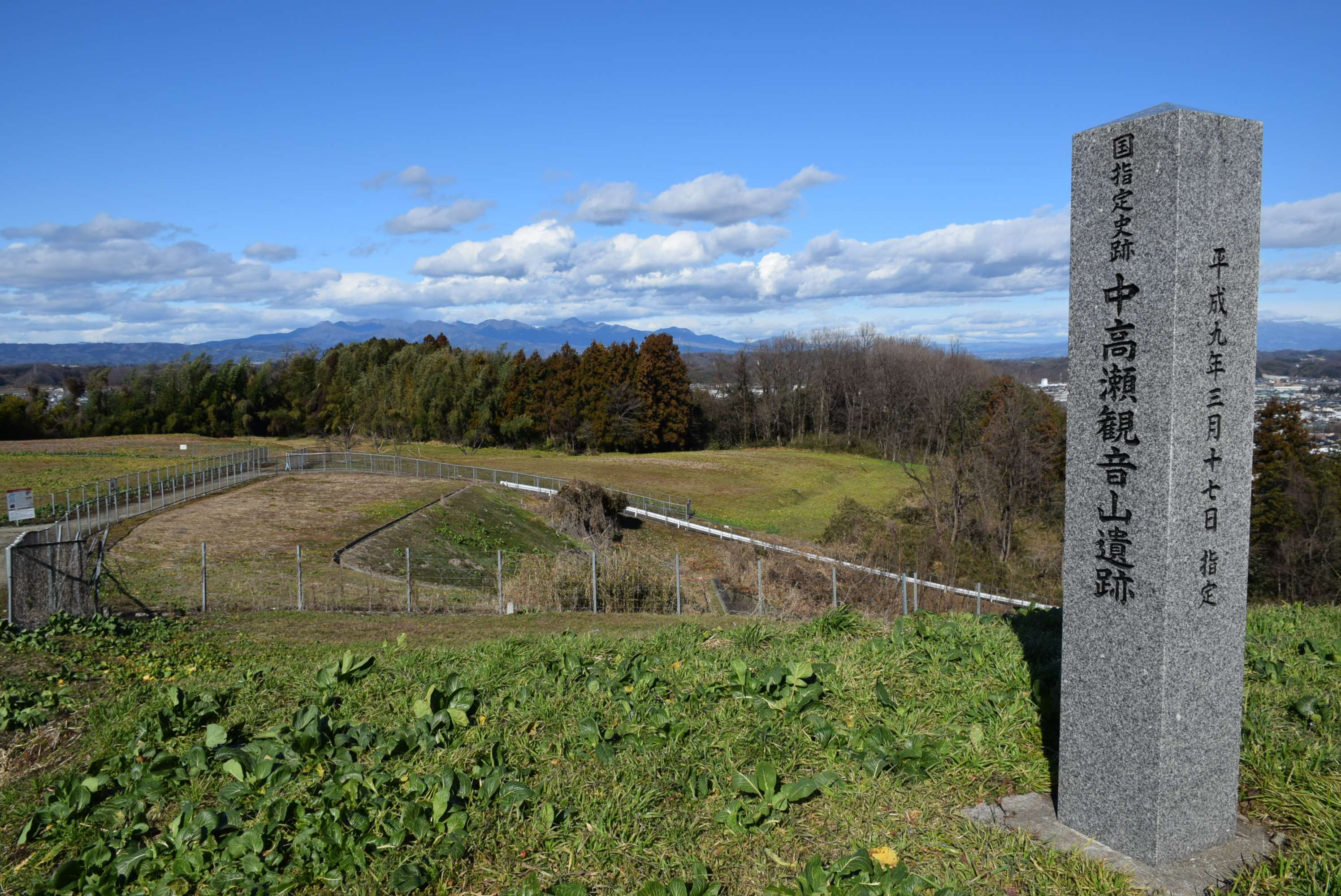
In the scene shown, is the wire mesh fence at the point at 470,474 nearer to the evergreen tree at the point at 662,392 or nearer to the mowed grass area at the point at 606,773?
the evergreen tree at the point at 662,392

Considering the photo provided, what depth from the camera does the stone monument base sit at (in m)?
4.06

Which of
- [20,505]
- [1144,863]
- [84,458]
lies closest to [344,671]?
[1144,863]

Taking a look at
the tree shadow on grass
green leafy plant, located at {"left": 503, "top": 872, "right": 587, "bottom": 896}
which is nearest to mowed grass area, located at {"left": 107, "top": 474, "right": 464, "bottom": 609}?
green leafy plant, located at {"left": 503, "top": 872, "right": 587, "bottom": 896}

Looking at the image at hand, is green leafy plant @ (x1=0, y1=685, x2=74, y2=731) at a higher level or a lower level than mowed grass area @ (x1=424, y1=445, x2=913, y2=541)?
higher

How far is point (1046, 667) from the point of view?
633 cm

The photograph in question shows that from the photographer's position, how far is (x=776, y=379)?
8600 cm

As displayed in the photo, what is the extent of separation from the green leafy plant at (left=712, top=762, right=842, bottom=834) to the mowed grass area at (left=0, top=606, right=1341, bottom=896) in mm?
16

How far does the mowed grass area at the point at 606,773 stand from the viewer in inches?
172

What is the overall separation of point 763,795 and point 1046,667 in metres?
2.68

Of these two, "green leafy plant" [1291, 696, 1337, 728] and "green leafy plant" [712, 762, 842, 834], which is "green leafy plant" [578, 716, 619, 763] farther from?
"green leafy plant" [1291, 696, 1337, 728]

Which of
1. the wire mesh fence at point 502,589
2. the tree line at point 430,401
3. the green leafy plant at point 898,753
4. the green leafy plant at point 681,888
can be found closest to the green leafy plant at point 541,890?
the green leafy plant at point 681,888

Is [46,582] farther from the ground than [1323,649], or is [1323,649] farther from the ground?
[1323,649]

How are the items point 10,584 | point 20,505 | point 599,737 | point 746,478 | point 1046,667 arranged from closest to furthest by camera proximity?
point 599,737
point 1046,667
point 10,584
point 20,505
point 746,478

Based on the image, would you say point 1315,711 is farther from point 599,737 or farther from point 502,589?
point 502,589
